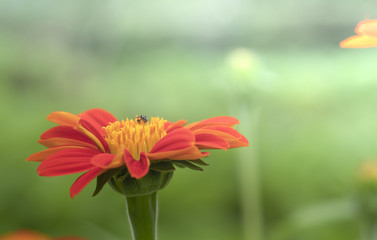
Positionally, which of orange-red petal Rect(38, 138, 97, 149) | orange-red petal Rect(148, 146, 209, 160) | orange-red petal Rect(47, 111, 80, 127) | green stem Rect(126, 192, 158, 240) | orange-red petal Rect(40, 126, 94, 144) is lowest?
green stem Rect(126, 192, 158, 240)

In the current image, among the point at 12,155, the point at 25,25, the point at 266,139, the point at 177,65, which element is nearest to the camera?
the point at 12,155

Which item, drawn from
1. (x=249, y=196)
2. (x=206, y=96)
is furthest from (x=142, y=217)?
(x=206, y=96)

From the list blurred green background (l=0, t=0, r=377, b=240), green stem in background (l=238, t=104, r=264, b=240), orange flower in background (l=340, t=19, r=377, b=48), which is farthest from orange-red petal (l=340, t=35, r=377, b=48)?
green stem in background (l=238, t=104, r=264, b=240)

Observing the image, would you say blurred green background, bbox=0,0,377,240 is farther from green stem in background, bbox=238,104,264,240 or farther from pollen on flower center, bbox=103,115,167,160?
pollen on flower center, bbox=103,115,167,160

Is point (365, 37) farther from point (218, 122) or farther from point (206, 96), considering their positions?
point (206, 96)

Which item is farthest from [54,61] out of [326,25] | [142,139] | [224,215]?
[142,139]

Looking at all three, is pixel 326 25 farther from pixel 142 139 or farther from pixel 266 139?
pixel 142 139

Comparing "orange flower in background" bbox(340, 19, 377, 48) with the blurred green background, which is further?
the blurred green background
